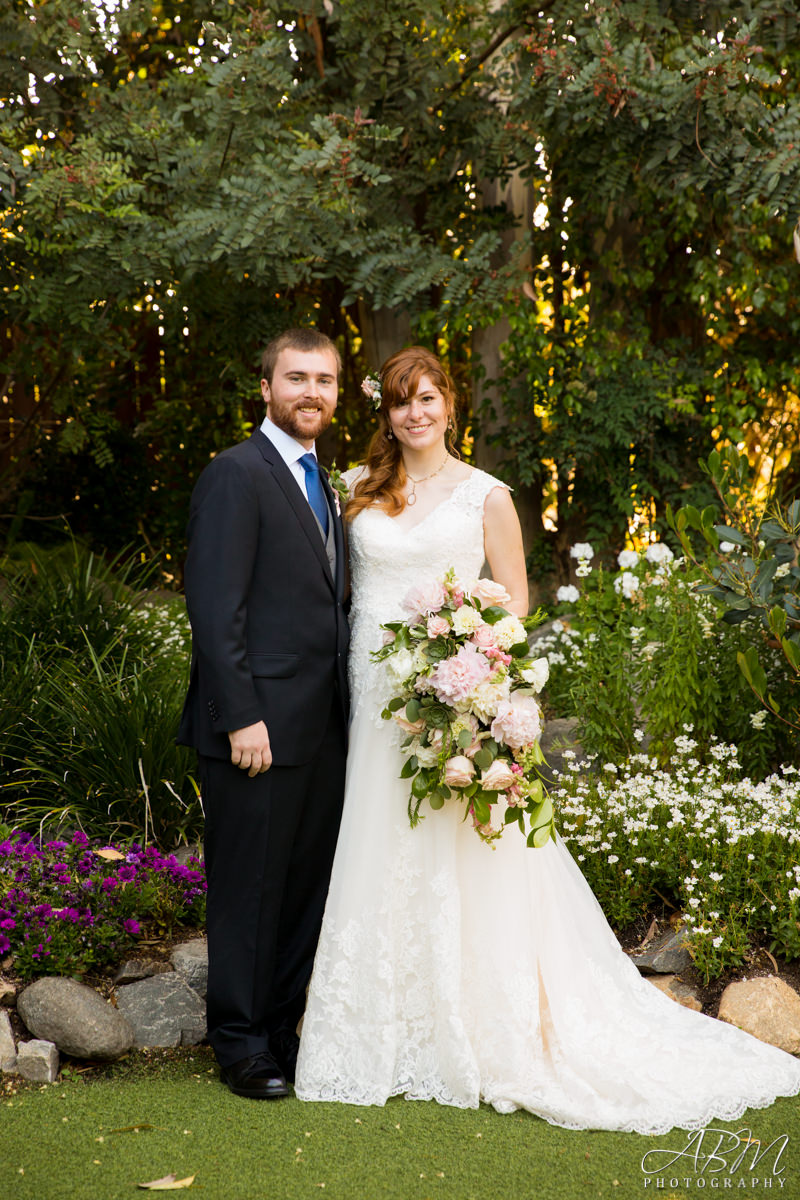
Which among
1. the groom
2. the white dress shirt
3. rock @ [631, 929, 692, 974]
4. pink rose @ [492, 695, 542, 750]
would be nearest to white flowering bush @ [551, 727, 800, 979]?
rock @ [631, 929, 692, 974]

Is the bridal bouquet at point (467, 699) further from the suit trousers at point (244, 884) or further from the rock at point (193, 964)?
the rock at point (193, 964)

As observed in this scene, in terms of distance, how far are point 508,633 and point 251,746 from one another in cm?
82

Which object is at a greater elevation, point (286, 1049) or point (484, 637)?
point (484, 637)

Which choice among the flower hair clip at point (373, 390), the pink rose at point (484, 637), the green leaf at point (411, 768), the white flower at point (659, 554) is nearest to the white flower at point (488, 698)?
the pink rose at point (484, 637)

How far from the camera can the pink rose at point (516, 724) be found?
298cm

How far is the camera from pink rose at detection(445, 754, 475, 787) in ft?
9.83

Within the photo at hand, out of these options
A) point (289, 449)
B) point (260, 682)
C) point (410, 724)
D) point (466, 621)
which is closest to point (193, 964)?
point (260, 682)

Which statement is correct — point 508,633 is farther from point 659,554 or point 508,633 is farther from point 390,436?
point 659,554

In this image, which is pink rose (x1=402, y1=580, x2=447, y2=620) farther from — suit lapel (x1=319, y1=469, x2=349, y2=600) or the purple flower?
the purple flower

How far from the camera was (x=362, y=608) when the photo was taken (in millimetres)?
3418

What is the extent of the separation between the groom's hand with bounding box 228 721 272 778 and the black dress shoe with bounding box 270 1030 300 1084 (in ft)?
3.12

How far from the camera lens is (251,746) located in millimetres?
3025

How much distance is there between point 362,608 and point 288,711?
1.55 feet

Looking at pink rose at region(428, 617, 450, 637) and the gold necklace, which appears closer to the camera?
pink rose at region(428, 617, 450, 637)
